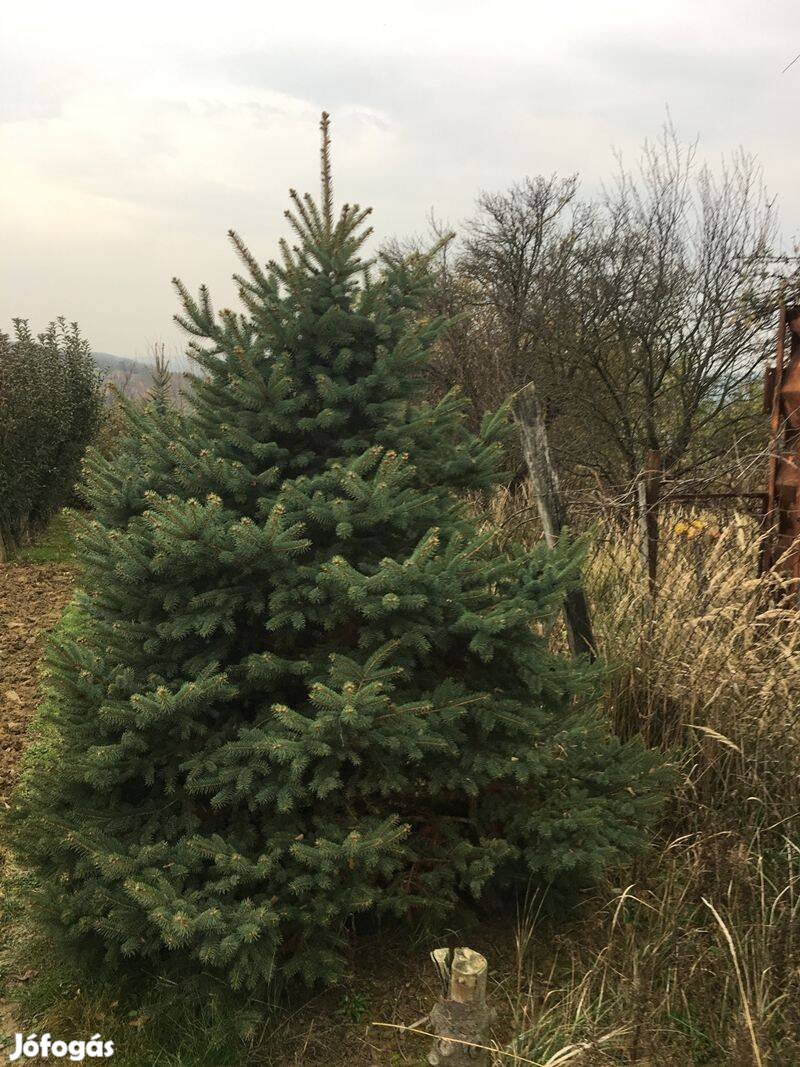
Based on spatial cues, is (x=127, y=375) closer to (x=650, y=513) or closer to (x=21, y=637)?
(x=21, y=637)

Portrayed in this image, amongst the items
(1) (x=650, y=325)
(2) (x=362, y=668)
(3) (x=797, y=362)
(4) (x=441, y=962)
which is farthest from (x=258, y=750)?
(1) (x=650, y=325)

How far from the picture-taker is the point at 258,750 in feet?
8.69

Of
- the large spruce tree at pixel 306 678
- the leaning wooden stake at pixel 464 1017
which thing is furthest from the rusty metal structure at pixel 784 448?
the leaning wooden stake at pixel 464 1017

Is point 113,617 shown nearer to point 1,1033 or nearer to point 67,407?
point 1,1033

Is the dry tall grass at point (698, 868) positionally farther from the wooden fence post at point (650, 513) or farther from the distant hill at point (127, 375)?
the distant hill at point (127, 375)

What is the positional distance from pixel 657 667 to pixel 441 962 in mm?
1892

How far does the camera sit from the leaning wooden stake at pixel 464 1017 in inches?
94.7

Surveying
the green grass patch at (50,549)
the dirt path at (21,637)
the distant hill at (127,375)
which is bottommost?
the dirt path at (21,637)

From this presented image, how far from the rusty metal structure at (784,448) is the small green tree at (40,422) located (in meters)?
9.09

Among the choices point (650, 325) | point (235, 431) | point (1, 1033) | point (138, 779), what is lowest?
point (1, 1033)

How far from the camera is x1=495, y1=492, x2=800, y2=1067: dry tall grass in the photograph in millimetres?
2510

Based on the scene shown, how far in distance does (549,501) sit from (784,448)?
7.65 feet

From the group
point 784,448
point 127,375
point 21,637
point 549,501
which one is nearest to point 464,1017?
point 549,501

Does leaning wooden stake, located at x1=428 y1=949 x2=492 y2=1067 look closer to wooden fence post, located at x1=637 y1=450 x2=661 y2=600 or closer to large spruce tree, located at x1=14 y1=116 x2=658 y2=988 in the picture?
large spruce tree, located at x1=14 y1=116 x2=658 y2=988
